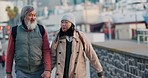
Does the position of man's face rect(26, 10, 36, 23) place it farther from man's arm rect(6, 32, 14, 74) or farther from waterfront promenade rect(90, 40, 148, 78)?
waterfront promenade rect(90, 40, 148, 78)

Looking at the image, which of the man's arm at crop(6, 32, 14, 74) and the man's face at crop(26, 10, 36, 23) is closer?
the man's face at crop(26, 10, 36, 23)

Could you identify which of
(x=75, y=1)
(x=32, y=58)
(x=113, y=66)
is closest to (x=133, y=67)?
(x=113, y=66)

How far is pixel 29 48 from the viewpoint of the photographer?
4559 millimetres

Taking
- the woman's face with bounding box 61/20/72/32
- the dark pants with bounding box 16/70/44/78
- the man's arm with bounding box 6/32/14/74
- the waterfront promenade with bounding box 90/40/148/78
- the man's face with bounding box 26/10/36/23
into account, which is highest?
the man's face with bounding box 26/10/36/23

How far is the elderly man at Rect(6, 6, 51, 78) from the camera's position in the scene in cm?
456

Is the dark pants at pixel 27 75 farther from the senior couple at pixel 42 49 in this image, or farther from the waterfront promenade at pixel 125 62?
the waterfront promenade at pixel 125 62

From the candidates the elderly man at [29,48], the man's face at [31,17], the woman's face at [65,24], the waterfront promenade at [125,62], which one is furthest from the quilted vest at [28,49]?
the waterfront promenade at [125,62]

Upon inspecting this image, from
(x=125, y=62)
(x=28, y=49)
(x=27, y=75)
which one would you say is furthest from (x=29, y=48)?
(x=125, y=62)

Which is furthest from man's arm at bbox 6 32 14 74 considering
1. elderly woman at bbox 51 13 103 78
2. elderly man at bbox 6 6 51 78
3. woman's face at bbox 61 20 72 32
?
woman's face at bbox 61 20 72 32

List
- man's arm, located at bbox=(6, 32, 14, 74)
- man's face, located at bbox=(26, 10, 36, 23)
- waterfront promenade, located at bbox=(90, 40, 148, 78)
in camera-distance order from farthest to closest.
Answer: waterfront promenade, located at bbox=(90, 40, 148, 78) → man's arm, located at bbox=(6, 32, 14, 74) → man's face, located at bbox=(26, 10, 36, 23)

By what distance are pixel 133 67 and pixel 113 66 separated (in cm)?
217

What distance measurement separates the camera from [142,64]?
688cm

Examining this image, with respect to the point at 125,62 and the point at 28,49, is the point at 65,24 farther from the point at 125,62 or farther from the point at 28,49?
the point at 125,62

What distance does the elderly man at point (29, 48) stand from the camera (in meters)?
4.56
